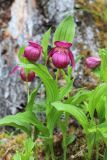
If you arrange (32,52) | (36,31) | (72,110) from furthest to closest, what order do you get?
(36,31) → (32,52) → (72,110)

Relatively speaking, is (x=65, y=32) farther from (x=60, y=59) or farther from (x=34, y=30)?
(x=34, y=30)

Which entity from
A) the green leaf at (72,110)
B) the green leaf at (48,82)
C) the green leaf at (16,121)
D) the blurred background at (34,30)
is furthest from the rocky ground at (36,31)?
the green leaf at (72,110)

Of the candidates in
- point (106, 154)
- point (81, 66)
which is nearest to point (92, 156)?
point (106, 154)

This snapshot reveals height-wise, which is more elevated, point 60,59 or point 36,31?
point 36,31

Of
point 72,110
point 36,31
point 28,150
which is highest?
point 36,31

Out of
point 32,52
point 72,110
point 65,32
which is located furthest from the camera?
point 65,32

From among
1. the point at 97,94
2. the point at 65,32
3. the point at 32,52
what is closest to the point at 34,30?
the point at 65,32

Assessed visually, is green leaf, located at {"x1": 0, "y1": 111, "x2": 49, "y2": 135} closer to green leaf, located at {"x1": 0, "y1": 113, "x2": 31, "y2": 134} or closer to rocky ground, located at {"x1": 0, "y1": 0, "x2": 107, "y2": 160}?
green leaf, located at {"x1": 0, "y1": 113, "x2": 31, "y2": 134}

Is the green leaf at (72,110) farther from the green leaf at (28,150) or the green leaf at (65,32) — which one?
the green leaf at (65,32)
